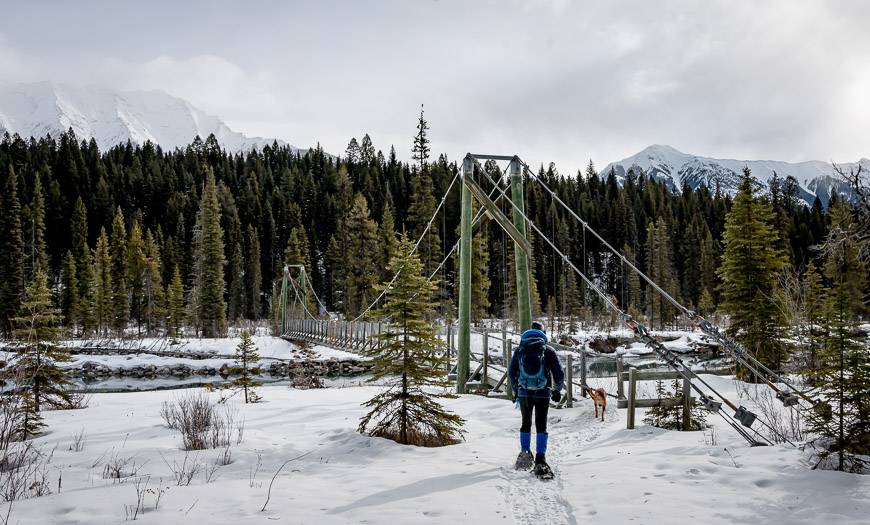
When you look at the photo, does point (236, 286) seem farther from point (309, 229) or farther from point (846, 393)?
point (846, 393)

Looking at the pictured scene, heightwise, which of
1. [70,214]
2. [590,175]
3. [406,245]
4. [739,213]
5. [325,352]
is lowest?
[325,352]

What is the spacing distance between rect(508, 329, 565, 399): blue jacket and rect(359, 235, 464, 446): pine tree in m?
1.48

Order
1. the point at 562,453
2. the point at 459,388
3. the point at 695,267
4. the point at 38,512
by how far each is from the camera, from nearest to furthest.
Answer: the point at 38,512
the point at 562,453
the point at 459,388
the point at 695,267

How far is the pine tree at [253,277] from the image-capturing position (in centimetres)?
5713

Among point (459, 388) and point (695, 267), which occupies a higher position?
point (695, 267)

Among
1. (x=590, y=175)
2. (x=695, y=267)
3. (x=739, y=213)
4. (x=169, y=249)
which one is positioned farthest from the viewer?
(x=590, y=175)

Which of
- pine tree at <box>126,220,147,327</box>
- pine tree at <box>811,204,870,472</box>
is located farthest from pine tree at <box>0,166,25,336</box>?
pine tree at <box>811,204,870,472</box>

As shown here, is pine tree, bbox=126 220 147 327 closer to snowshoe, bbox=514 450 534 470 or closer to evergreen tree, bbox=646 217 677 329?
evergreen tree, bbox=646 217 677 329

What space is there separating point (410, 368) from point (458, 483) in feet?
7.65

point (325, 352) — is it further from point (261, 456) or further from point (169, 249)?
point (169, 249)

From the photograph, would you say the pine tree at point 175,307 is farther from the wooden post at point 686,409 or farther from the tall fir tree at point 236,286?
the wooden post at point 686,409

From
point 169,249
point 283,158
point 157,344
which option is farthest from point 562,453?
Answer: point 283,158

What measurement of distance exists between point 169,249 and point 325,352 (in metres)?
31.8

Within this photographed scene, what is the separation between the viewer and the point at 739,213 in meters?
17.1
